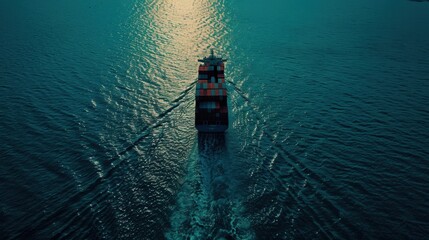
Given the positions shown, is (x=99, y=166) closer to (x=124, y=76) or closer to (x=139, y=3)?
(x=124, y=76)

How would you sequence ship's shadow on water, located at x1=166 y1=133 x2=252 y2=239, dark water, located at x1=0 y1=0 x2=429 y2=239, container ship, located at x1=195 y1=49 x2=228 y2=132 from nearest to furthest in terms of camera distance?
1. ship's shadow on water, located at x1=166 y1=133 x2=252 y2=239
2. dark water, located at x1=0 y1=0 x2=429 y2=239
3. container ship, located at x1=195 y1=49 x2=228 y2=132

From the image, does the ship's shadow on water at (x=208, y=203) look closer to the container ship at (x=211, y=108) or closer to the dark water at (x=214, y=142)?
the dark water at (x=214, y=142)

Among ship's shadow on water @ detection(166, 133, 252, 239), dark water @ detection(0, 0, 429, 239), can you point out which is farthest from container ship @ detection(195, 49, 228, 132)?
ship's shadow on water @ detection(166, 133, 252, 239)

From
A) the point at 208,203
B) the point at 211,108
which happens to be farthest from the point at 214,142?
the point at 208,203

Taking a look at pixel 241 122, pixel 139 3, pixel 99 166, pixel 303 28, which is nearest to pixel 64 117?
pixel 99 166

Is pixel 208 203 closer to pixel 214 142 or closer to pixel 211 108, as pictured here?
pixel 214 142

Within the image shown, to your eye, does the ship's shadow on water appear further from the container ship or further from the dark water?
the container ship

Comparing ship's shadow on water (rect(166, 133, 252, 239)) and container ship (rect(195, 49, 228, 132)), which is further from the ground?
container ship (rect(195, 49, 228, 132))
